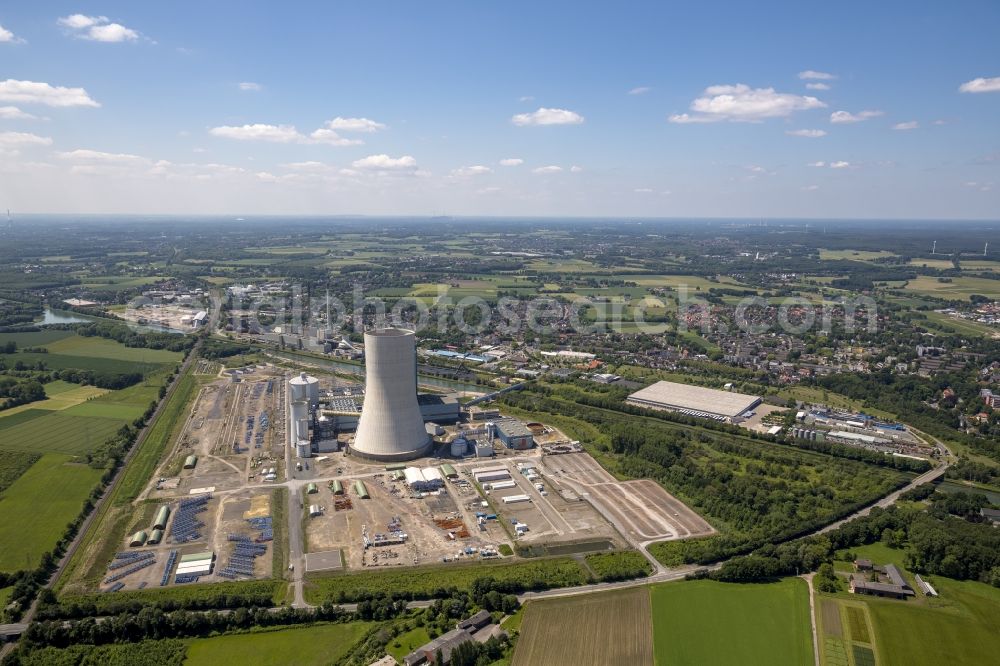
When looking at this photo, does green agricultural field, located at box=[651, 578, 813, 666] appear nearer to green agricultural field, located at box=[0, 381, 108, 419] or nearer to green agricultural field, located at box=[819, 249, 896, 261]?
green agricultural field, located at box=[0, 381, 108, 419]

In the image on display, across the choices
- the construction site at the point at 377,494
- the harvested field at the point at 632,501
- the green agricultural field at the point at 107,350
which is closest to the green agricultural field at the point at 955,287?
the harvested field at the point at 632,501

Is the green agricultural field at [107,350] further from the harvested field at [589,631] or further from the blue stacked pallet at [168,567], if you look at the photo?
the harvested field at [589,631]

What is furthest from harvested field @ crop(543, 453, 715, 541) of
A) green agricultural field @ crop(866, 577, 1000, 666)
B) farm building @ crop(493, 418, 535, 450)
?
green agricultural field @ crop(866, 577, 1000, 666)

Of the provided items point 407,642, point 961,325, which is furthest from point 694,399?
point 961,325

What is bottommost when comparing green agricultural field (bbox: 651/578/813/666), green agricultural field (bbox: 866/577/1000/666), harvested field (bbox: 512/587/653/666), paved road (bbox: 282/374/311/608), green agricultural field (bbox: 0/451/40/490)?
green agricultural field (bbox: 866/577/1000/666)

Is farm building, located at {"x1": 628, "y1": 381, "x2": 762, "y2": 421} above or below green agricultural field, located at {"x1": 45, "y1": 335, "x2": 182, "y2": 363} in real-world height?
below

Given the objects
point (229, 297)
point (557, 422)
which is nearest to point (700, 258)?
point (229, 297)

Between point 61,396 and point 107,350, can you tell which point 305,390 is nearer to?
point 61,396
